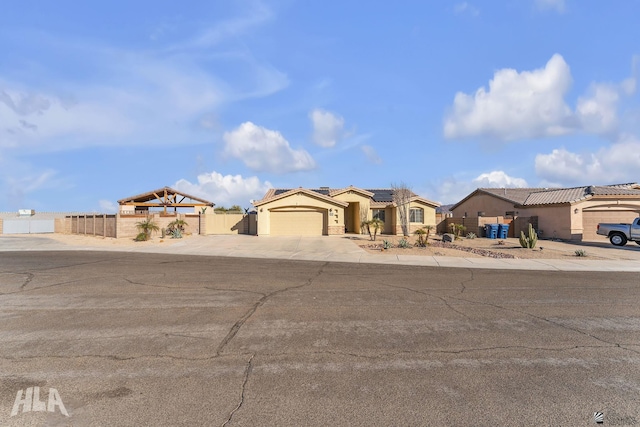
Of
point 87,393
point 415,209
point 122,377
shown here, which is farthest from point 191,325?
point 415,209

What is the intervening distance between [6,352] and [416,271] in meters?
11.8

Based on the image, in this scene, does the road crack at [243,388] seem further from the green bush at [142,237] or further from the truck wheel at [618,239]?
the truck wheel at [618,239]

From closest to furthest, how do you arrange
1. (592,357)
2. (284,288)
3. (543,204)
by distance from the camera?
(592,357), (284,288), (543,204)

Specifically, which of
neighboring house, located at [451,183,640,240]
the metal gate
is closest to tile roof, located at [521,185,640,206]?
neighboring house, located at [451,183,640,240]

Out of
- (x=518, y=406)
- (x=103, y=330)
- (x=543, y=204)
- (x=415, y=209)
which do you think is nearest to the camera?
(x=518, y=406)

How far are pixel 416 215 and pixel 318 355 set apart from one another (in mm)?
31319

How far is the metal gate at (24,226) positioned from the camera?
139ft

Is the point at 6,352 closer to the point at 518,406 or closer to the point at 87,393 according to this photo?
the point at 87,393

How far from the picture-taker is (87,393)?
438 cm

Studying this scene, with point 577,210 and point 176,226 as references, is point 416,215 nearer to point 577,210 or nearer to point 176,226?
point 577,210

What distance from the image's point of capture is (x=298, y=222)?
33719 millimetres

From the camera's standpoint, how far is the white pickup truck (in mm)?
24062

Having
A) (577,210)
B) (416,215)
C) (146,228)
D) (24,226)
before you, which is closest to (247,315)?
(146,228)

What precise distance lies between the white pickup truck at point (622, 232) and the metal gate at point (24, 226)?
49.8 meters
